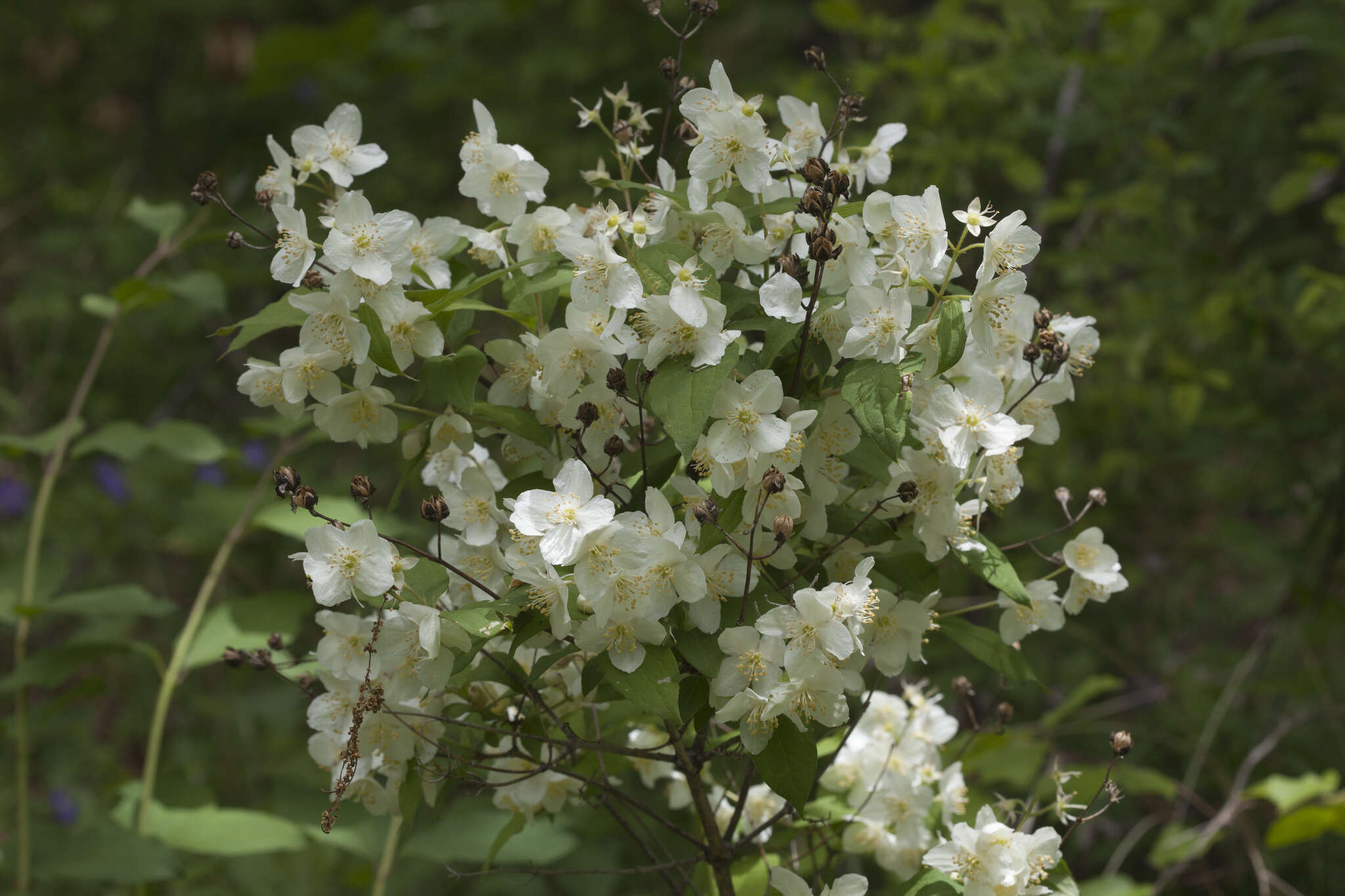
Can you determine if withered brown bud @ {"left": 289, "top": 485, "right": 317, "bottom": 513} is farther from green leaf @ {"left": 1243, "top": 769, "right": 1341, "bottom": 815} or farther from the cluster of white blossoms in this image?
green leaf @ {"left": 1243, "top": 769, "right": 1341, "bottom": 815}

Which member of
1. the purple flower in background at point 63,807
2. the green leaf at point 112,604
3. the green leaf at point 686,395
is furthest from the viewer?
the purple flower in background at point 63,807

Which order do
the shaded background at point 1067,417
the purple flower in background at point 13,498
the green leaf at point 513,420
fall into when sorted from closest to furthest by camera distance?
the green leaf at point 513,420, the shaded background at point 1067,417, the purple flower in background at point 13,498

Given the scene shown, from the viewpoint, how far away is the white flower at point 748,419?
0.73 meters

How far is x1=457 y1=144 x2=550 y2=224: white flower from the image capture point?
0.88 m

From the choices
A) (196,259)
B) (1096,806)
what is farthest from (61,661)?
(196,259)

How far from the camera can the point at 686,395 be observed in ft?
2.35

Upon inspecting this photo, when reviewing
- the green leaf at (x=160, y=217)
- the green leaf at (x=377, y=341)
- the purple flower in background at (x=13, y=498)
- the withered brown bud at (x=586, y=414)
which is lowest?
the purple flower in background at (x=13, y=498)

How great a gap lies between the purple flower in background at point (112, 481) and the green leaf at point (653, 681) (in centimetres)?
309

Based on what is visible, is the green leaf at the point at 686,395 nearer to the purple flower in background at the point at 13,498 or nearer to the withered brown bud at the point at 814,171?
the withered brown bud at the point at 814,171

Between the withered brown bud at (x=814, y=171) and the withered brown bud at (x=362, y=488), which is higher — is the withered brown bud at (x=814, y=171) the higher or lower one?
the higher one

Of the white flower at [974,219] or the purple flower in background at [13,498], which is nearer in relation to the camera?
the white flower at [974,219]

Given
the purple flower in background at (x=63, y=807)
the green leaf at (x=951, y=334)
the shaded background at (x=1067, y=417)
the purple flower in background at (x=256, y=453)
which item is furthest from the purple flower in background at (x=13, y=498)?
the green leaf at (x=951, y=334)

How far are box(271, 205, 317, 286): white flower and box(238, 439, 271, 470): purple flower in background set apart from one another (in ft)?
8.18

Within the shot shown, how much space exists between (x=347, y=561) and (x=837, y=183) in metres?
0.45
